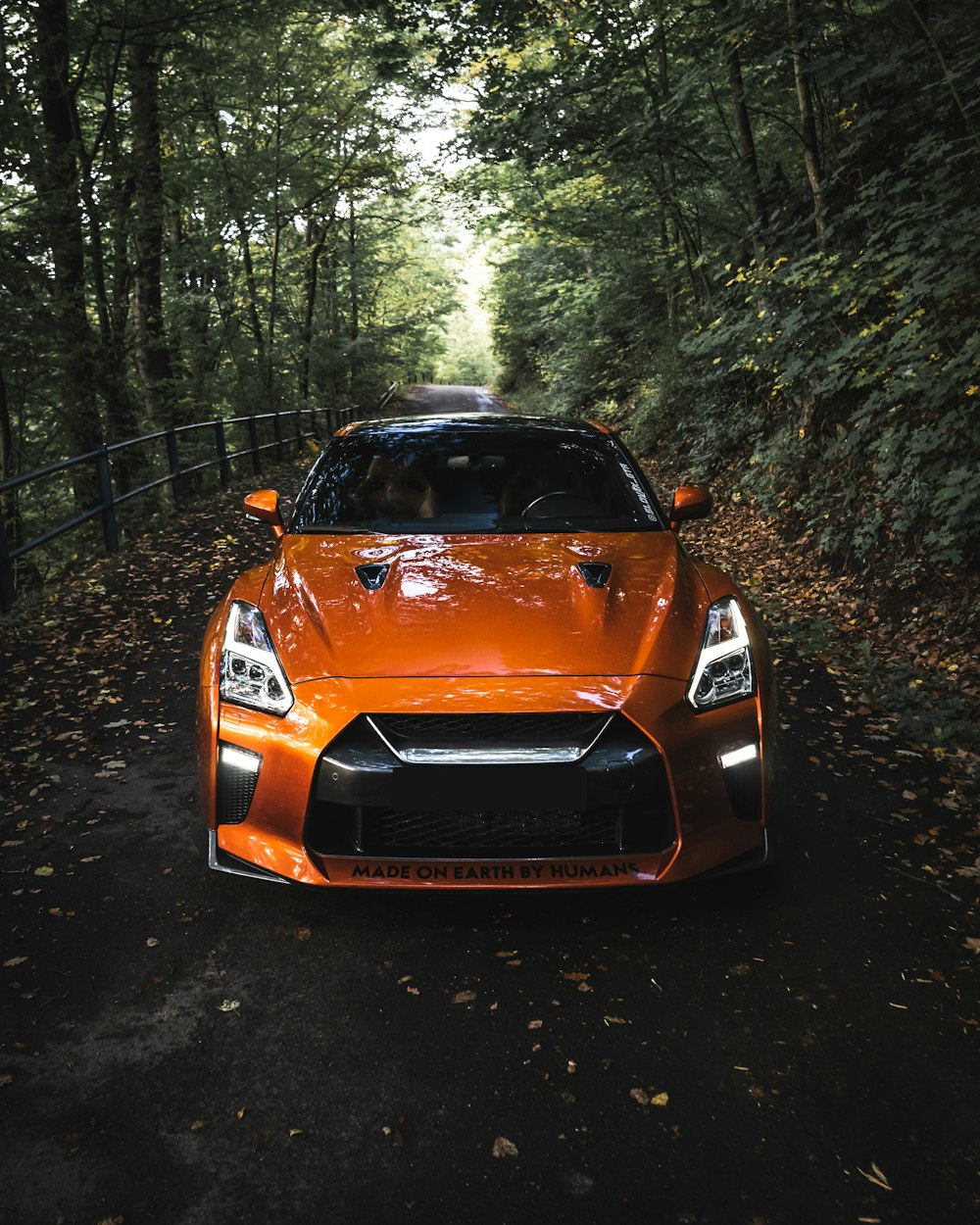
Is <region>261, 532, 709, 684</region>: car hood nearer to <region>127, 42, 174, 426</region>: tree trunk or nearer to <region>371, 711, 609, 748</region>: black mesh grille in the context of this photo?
<region>371, 711, 609, 748</region>: black mesh grille

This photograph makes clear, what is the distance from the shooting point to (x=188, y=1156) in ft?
6.07

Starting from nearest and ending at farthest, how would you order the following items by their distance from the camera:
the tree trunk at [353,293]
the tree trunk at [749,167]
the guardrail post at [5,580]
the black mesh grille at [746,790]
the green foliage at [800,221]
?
the black mesh grille at [746,790] < the green foliage at [800,221] < the guardrail post at [5,580] < the tree trunk at [749,167] < the tree trunk at [353,293]

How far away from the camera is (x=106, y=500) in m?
8.29

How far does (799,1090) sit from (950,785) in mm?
2149

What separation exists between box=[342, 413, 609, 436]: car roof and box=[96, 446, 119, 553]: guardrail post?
4.57m

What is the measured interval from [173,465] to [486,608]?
8.80 m

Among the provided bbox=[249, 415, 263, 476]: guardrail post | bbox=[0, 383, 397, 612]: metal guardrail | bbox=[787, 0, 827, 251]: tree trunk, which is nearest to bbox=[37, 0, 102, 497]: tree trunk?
bbox=[0, 383, 397, 612]: metal guardrail

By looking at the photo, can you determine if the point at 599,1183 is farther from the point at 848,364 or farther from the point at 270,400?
the point at 270,400

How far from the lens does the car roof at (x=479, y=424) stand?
4215 mm

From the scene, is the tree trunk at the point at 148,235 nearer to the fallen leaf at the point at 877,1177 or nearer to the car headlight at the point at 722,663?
the car headlight at the point at 722,663

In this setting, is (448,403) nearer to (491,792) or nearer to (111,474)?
(111,474)

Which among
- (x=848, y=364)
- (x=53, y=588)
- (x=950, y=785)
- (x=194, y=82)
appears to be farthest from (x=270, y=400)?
(x=950, y=785)

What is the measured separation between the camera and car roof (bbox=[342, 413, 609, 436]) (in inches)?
166

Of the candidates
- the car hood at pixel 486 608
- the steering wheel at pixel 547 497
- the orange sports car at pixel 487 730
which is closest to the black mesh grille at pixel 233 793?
the orange sports car at pixel 487 730
